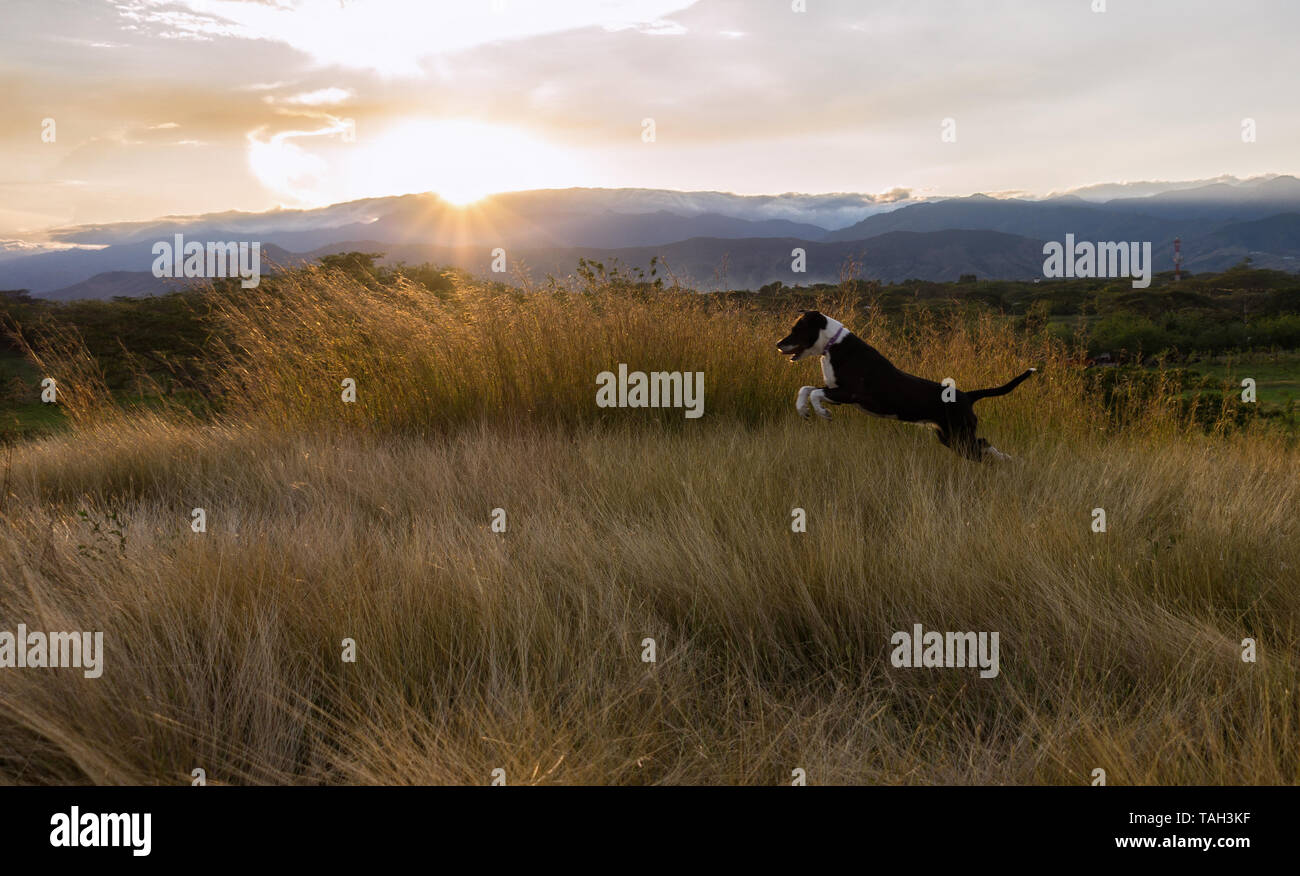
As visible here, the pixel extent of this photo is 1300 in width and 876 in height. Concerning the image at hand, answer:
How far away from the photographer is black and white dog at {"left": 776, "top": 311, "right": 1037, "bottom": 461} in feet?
14.4

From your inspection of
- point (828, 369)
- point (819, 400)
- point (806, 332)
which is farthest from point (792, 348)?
point (819, 400)

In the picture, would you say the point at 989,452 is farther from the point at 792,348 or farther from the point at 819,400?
the point at 792,348

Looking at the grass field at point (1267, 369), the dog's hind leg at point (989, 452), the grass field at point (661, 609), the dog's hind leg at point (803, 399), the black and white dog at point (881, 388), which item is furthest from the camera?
the grass field at point (1267, 369)

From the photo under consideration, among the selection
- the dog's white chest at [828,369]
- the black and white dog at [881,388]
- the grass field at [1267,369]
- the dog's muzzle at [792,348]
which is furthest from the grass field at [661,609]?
the grass field at [1267,369]

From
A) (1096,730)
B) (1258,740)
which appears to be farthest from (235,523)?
(1258,740)

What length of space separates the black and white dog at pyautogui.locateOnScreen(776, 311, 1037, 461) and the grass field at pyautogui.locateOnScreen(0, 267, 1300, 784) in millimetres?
333

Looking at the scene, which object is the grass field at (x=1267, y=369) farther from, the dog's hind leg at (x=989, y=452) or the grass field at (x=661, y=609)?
the dog's hind leg at (x=989, y=452)

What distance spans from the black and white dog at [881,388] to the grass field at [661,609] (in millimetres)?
333

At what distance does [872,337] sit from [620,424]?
126 inches

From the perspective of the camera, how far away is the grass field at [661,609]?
202 centimetres

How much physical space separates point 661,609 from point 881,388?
2.24 meters
